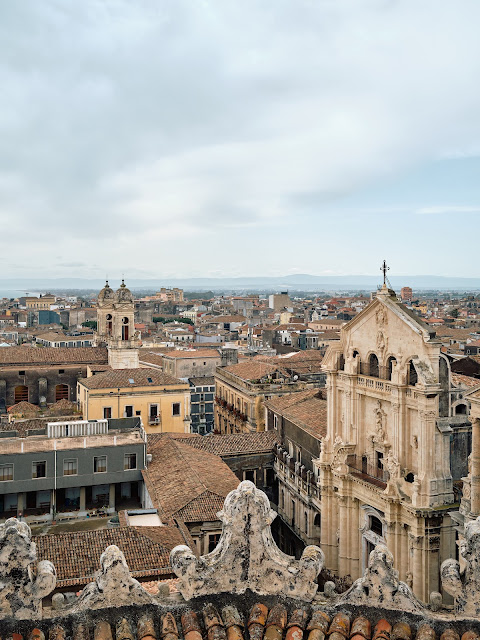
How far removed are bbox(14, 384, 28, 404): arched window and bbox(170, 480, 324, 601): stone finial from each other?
168 feet

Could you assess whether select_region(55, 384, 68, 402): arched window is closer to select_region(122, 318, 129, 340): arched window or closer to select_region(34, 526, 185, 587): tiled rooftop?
select_region(122, 318, 129, 340): arched window

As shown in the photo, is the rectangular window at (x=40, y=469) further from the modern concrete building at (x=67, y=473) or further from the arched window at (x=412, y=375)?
the arched window at (x=412, y=375)

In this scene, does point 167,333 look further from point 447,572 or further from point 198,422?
point 447,572

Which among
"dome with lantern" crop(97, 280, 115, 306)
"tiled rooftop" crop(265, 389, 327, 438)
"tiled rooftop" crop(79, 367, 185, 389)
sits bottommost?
"tiled rooftop" crop(265, 389, 327, 438)

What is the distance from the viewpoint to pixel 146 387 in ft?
142

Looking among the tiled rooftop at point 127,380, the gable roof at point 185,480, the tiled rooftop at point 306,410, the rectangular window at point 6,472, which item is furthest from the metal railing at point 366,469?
the tiled rooftop at point 127,380

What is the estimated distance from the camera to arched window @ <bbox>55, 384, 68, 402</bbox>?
184 ft

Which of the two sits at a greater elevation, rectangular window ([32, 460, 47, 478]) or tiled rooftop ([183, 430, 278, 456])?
rectangular window ([32, 460, 47, 478])

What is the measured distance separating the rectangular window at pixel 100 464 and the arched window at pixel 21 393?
94.7 feet

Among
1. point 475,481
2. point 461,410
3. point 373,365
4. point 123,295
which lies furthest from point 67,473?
point 123,295

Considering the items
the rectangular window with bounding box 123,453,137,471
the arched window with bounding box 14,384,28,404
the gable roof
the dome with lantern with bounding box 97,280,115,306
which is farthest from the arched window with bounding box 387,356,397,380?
the dome with lantern with bounding box 97,280,115,306

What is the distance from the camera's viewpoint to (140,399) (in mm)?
42719

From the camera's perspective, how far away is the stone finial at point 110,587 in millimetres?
7031

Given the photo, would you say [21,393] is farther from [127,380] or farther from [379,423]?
[379,423]
